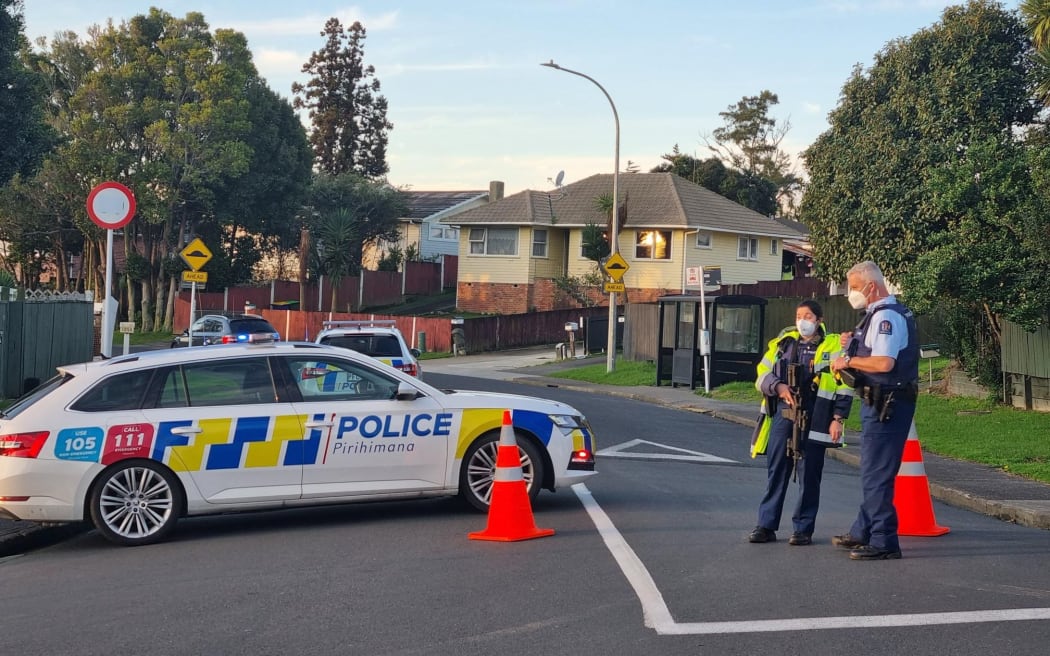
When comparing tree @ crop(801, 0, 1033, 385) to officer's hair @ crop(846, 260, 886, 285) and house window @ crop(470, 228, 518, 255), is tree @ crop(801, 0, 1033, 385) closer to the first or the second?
officer's hair @ crop(846, 260, 886, 285)

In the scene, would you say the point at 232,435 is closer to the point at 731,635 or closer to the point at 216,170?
the point at 731,635

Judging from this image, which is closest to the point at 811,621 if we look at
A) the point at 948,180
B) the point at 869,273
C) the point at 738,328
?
the point at 869,273

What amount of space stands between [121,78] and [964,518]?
43988 mm

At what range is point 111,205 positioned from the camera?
1364 centimetres

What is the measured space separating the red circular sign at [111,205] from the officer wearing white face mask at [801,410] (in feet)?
27.1

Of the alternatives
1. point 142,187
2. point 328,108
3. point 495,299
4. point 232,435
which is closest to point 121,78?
point 142,187

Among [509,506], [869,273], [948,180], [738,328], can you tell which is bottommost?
[509,506]

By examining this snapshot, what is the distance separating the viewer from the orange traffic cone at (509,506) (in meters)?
8.63

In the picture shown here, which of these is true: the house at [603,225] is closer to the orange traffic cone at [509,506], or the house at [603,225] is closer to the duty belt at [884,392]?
the orange traffic cone at [509,506]

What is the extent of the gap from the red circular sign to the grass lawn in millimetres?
9656

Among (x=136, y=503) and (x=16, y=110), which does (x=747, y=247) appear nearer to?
(x=16, y=110)

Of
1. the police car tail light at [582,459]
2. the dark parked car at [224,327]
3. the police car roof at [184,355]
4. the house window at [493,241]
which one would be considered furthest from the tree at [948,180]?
the house window at [493,241]

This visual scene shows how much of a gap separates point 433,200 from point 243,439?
6422cm

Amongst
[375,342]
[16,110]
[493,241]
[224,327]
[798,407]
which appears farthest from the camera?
[493,241]
